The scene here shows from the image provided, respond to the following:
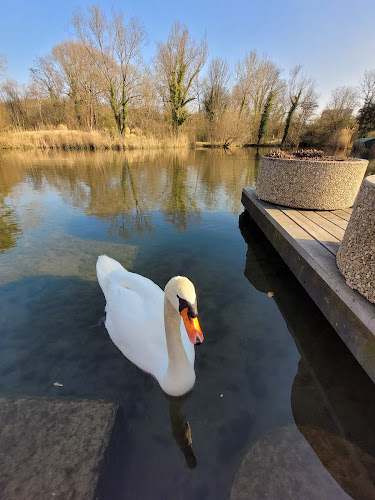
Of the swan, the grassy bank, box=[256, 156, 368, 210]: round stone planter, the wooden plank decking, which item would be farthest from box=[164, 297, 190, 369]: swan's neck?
the grassy bank

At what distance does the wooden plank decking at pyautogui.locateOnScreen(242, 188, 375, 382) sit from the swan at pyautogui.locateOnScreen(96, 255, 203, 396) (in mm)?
1613

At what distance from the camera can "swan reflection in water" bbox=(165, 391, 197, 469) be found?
190 cm

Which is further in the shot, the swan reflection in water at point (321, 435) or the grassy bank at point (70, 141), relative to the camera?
the grassy bank at point (70, 141)

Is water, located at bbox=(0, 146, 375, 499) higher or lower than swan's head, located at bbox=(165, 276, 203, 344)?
lower

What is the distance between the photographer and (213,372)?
→ 8.41ft

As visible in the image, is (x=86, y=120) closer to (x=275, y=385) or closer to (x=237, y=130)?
(x=237, y=130)

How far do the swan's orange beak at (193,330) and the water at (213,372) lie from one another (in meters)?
1.06

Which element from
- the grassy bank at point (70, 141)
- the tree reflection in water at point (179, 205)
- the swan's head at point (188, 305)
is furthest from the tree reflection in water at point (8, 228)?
the grassy bank at point (70, 141)

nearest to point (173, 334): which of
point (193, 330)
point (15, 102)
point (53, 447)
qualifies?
point (193, 330)

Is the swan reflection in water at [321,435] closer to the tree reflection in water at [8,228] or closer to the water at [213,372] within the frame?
the water at [213,372]

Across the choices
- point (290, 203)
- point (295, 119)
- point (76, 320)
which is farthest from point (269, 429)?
point (295, 119)

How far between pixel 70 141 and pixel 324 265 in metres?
24.5

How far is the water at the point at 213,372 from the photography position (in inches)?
70.7

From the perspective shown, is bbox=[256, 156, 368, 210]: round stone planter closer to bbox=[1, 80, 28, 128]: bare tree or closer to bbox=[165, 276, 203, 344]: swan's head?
bbox=[165, 276, 203, 344]: swan's head
